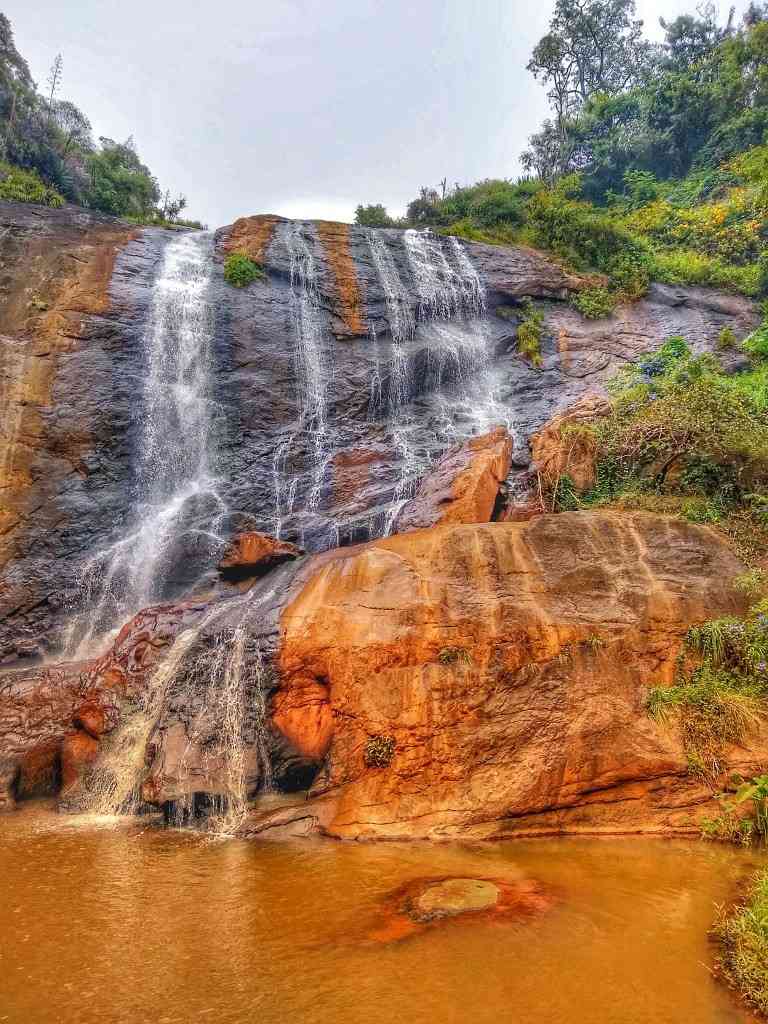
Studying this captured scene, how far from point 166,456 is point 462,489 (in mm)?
8260

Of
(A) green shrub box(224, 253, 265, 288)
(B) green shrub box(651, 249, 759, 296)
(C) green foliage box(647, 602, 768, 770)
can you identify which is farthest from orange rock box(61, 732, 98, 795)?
(B) green shrub box(651, 249, 759, 296)

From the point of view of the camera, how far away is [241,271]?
19.3m

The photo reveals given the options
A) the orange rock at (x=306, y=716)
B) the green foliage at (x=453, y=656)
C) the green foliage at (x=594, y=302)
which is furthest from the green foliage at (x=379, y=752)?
the green foliage at (x=594, y=302)

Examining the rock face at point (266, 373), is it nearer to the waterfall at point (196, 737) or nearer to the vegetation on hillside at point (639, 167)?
the vegetation on hillside at point (639, 167)

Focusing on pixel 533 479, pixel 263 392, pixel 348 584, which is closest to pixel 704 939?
pixel 348 584

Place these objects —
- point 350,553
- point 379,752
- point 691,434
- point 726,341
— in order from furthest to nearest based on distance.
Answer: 1. point 726,341
2. point 691,434
3. point 350,553
4. point 379,752

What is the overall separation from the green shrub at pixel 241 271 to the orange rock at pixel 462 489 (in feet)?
34.3

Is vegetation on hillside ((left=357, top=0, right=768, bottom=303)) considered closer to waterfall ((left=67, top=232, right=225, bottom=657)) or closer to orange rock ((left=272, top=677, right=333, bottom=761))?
waterfall ((left=67, top=232, right=225, bottom=657))

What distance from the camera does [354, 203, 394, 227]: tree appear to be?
2775 cm

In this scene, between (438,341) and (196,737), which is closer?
(196,737)

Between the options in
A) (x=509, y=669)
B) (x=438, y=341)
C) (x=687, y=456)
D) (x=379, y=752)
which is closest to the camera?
(x=379, y=752)

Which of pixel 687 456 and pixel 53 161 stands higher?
pixel 53 161

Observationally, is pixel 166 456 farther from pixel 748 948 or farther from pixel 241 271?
pixel 748 948

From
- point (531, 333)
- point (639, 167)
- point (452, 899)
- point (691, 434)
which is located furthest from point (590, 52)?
point (452, 899)
